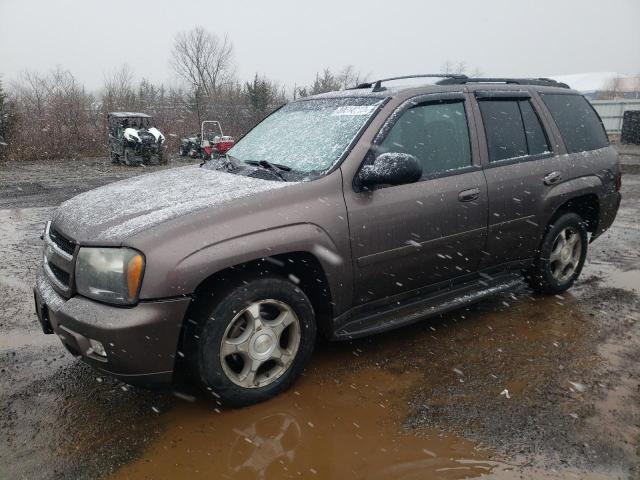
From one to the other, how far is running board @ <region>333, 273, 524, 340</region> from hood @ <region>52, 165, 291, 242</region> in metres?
0.99

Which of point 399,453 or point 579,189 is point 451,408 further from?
point 579,189

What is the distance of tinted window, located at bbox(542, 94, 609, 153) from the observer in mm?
4469

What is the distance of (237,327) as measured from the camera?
288 cm

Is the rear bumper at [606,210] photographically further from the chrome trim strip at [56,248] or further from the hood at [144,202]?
the chrome trim strip at [56,248]

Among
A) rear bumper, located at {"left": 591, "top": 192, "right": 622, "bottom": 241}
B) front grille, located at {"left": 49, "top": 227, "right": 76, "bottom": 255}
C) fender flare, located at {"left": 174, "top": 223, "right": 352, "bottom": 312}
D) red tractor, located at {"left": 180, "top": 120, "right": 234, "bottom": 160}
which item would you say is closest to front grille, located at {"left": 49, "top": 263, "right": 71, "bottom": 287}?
front grille, located at {"left": 49, "top": 227, "right": 76, "bottom": 255}

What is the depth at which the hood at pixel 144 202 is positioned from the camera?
2.70 m

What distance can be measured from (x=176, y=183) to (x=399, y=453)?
2158 mm

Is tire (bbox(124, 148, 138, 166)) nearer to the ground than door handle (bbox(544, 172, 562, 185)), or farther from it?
nearer to the ground

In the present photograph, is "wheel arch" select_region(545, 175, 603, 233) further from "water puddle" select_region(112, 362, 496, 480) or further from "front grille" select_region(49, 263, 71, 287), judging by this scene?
"front grille" select_region(49, 263, 71, 287)

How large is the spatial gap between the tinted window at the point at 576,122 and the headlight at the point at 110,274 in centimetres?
363

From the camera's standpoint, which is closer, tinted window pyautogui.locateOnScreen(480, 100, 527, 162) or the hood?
the hood

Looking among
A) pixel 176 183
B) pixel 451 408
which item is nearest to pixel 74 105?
pixel 176 183

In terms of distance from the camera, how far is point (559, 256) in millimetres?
4562

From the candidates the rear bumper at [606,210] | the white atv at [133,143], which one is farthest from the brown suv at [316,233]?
the white atv at [133,143]
